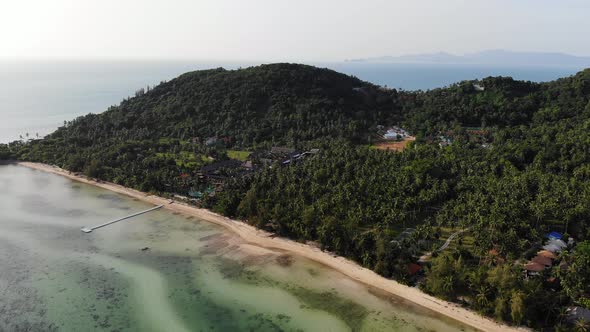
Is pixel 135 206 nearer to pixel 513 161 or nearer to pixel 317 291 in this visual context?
pixel 317 291

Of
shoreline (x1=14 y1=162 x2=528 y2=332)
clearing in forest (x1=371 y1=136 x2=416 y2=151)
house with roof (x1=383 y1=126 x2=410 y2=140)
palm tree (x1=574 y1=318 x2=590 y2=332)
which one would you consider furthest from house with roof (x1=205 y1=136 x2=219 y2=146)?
palm tree (x1=574 y1=318 x2=590 y2=332)

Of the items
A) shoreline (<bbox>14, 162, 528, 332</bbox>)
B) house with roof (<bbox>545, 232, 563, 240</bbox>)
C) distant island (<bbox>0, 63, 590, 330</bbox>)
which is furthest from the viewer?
house with roof (<bbox>545, 232, 563, 240</bbox>)

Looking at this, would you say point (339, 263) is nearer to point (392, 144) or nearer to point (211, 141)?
point (392, 144)

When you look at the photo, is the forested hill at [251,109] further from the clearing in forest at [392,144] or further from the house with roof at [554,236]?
the house with roof at [554,236]

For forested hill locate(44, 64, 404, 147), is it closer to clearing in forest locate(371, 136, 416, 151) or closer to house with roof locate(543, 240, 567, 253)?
clearing in forest locate(371, 136, 416, 151)

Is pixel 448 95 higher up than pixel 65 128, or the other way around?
pixel 448 95

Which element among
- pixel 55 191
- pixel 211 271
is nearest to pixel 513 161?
pixel 211 271
